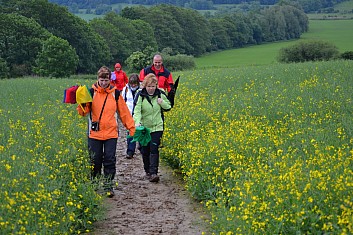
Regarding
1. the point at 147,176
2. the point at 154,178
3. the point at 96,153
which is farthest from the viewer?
the point at 147,176

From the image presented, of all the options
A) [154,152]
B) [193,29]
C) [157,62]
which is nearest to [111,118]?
[154,152]

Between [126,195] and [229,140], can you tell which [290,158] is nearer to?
[229,140]

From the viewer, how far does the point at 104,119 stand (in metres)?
9.43

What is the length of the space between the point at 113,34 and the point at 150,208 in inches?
3113

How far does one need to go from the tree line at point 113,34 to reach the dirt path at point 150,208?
50416 millimetres

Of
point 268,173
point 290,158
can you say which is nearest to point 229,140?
point 290,158

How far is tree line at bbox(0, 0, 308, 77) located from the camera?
6326cm

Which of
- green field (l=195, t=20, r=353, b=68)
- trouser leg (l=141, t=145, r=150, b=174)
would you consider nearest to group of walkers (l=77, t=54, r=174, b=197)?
trouser leg (l=141, t=145, r=150, b=174)

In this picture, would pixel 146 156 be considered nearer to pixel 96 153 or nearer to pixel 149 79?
pixel 149 79

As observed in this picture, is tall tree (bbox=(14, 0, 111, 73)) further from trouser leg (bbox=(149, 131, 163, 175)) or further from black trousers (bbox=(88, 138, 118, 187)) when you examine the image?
black trousers (bbox=(88, 138, 118, 187))

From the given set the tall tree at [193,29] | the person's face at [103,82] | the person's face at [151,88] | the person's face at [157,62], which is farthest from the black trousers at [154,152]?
the tall tree at [193,29]

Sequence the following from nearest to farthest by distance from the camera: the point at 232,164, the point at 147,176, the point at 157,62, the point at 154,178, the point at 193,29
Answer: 1. the point at 232,164
2. the point at 154,178
3. the point at 147,176
4. the point at 157,62
5. the point at 193,29

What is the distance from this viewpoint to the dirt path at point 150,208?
8031 millimetres

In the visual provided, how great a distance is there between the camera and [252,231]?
622 cm
